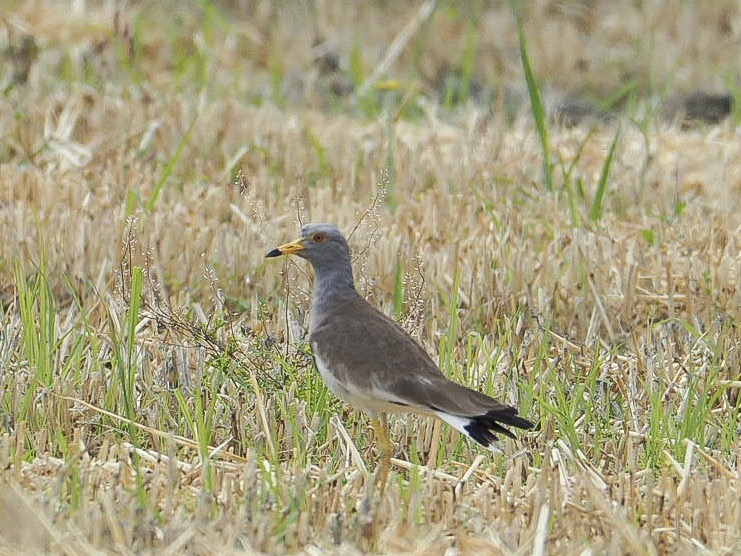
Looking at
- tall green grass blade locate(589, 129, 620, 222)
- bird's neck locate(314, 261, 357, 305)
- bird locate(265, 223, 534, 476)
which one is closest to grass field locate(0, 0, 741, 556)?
tall green grass blade locate(589, 129, 620, 222)

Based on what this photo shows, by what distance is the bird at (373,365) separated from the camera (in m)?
3.67

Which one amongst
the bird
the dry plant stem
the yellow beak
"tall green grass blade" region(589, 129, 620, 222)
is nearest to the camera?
the bird

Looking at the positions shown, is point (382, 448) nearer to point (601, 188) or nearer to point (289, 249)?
point (289, 249)

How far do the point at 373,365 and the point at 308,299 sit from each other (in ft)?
4.47

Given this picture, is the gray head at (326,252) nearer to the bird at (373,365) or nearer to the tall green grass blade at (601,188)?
the bird at (373,365)

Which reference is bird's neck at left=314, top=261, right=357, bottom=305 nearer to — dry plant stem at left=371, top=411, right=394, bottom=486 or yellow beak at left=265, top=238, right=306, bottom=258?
yellow beak at left=265, top=238, right=306, bottom=258

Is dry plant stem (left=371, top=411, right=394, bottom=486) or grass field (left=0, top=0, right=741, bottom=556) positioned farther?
dry plant stem (left=371, top=411, right=394, bottom=486)

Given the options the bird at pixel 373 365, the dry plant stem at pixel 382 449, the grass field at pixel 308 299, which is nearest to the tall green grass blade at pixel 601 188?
the grass field at pixel 308 299

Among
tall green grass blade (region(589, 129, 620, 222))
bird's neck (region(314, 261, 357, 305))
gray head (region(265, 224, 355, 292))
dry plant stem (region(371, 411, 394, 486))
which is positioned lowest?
dry plant stem (region(371, 411, 394, 486))

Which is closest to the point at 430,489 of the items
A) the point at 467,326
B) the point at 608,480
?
the point at 608,480

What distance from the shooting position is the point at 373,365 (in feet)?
12.7

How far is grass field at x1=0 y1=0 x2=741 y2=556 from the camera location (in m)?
3.53

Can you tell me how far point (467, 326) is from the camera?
5539 millimetres

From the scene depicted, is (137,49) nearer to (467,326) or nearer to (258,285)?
(258,285)
